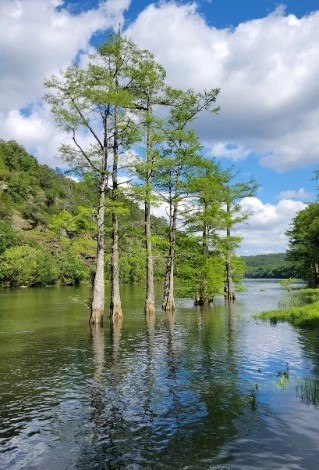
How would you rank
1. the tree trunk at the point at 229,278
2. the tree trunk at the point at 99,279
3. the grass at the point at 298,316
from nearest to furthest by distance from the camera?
the grass at the point at 298,316
the tree trunk at the point at 99,279
the tree trunk at the point at 229,278

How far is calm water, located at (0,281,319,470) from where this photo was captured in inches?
371

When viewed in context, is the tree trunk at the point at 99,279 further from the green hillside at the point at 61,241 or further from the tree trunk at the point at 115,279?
the tree trunk at the point at 115,279

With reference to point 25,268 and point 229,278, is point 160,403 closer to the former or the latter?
point 229,278

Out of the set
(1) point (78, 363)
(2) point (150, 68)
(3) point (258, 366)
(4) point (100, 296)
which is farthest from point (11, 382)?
(2) point (150, 68)

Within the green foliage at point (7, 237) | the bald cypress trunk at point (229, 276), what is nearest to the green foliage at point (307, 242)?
the bald cypress trunk at point (229, 276)

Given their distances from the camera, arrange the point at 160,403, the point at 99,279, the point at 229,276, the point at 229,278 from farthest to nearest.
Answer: the point at 229,278 < the point at 229,276 < the point at 99,279 < the point at 160,403

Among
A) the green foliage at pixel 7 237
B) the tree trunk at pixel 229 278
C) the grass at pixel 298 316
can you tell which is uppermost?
the green foliage at pixel 7 237

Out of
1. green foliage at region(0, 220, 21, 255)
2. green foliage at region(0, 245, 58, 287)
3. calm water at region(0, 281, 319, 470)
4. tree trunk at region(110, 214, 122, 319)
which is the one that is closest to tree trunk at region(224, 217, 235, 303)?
tree trunk at region(110, 214, 122, 319)

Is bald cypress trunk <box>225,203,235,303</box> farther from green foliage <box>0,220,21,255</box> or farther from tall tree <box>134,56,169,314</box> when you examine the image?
green foliage <box>0,220,21,255</box>

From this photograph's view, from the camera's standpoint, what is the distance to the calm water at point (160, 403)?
942cm

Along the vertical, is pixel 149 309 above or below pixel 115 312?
below

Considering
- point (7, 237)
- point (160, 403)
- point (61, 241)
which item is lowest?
point (160, 403)

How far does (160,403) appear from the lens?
43.3 ft

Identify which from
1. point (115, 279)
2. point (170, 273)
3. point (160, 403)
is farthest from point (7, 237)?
point (160, 403)
